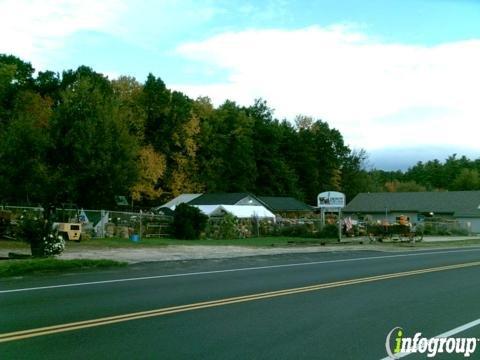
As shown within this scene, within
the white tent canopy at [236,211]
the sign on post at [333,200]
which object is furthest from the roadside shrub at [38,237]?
the white tent canopy at [236,211]

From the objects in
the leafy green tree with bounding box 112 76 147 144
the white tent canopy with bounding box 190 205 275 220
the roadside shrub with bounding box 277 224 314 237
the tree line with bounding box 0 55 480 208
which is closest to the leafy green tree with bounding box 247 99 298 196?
the tree line with bounding box 0 55 480 208

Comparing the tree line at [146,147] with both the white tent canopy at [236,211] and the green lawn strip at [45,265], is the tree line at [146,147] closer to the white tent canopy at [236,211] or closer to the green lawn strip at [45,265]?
the white tent canopy at [236,211]

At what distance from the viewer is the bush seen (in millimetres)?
38812

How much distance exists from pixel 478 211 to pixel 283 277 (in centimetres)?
6072

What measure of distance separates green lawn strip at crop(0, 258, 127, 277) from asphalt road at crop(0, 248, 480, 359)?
2.45ft

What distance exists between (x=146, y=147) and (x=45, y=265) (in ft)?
175

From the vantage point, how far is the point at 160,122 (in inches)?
2872

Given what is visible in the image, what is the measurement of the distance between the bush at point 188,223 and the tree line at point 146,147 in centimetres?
394

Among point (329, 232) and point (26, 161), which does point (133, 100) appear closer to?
point (329, 232)

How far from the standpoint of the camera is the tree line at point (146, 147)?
30828mm

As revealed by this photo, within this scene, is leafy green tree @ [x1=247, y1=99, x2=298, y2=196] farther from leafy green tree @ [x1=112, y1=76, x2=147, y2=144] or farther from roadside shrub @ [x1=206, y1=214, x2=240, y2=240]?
roadside shrub @ [x1=206, y1=214, x2=240, y2=240]

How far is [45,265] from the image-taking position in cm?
1694

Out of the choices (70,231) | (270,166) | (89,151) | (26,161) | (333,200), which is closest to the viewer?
(70,231)

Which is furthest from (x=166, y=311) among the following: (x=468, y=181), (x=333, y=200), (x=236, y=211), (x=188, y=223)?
(x=468, y=181)
